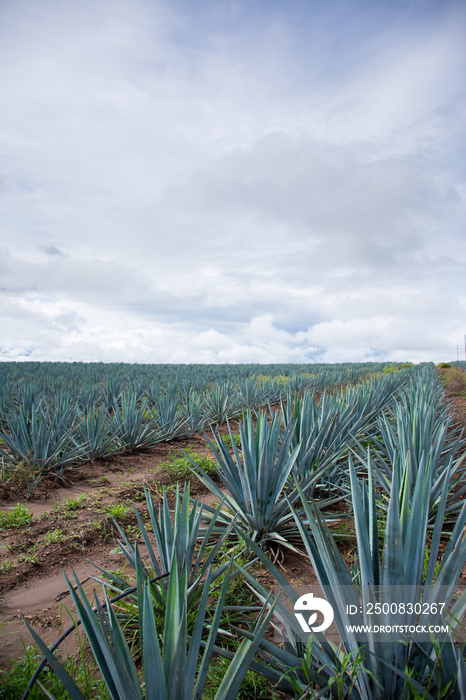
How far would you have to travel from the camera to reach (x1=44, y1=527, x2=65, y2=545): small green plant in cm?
288

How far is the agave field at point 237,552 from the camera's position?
1156 mm

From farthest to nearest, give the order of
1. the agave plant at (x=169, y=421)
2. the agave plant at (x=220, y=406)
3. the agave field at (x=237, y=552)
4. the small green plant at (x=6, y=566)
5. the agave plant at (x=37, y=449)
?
the agave plant at (x=220, y=406) < the agave plant at (x=169, y=421) < the agave plant at (x=37, y=449) < the small green plant at (x=6, y=566) < the agave field at (x=237, y=552)

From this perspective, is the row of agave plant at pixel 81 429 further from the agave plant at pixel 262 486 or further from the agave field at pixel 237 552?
the agave plant at pixel 262 486

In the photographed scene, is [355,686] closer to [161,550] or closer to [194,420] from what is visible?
[161,550]

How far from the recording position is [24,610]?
2.18 meters

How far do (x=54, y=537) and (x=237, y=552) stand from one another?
141 centimetres

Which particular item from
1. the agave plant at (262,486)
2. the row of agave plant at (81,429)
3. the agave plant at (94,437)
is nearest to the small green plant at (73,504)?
the row of agave plant at (81,429)

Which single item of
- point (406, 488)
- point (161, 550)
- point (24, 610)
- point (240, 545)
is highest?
point (406, 488)

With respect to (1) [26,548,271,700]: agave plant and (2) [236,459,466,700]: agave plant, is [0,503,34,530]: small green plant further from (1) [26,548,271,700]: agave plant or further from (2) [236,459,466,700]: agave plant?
(2) [236,459,466,700]: agave plant

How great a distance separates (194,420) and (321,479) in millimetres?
3714

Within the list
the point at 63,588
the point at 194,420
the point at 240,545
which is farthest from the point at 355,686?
the point at 194,420

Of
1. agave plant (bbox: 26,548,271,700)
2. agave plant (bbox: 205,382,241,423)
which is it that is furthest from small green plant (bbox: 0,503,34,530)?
agave plant (bbox: 205,382,241,423)

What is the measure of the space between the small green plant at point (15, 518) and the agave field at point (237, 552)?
0.02 meters

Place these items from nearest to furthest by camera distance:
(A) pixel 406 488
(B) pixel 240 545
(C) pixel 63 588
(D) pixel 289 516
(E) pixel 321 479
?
(A) pixel 406 488 → (C) pixel 63 588 → (B) pixel 240 545 → (D) pixel 289 516 → (E) pixel 321 479
